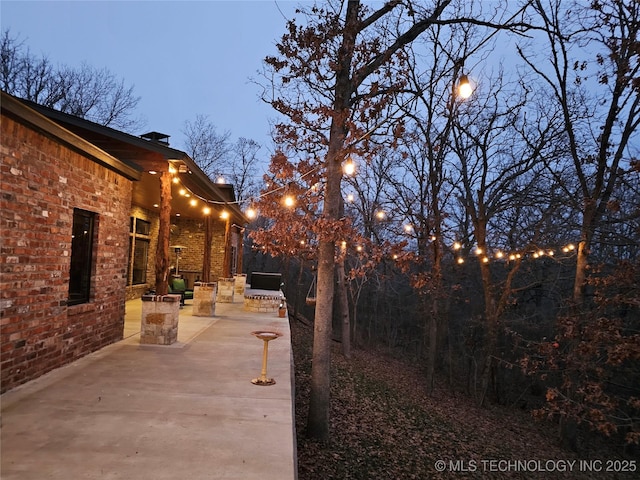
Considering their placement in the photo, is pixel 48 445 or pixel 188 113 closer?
pixel 48 445

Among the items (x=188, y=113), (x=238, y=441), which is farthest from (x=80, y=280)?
(x=188, y=113)

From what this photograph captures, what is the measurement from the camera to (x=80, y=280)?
5.77 m

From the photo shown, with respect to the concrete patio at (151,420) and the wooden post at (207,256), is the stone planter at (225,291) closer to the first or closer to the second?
the wooden post at (207,256)

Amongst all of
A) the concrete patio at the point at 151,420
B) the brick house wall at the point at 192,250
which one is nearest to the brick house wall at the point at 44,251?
the concrete patio at the point at 151,420

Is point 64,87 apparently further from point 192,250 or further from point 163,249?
point 163,249

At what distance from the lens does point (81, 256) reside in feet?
18.9

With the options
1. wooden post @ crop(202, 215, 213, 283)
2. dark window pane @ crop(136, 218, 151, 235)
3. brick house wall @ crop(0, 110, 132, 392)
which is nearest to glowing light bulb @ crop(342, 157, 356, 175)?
brick house wall @ crop(0, 110, 132, 392)

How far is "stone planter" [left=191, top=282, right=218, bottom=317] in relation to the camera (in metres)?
10.1

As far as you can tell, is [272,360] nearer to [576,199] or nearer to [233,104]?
[576,199]

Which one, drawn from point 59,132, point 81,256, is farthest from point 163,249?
point 59,132

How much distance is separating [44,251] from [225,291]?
950 cm

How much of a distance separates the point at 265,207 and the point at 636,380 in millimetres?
11989

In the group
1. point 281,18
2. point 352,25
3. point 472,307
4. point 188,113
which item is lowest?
point 472,307

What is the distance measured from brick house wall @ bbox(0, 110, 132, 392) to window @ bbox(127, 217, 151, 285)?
20.5 ft
